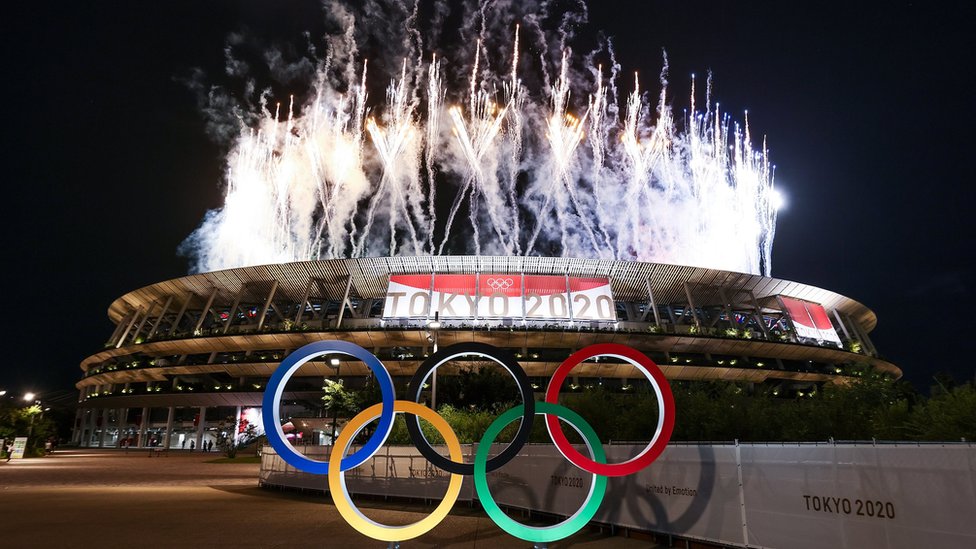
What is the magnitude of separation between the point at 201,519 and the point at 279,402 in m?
6.24

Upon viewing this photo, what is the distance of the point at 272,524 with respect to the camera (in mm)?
13703

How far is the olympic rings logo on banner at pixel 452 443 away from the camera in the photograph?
10.5 meters

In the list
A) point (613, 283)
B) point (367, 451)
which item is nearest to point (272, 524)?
→ point (367, 451)

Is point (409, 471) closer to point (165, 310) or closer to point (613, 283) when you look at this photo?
point (613, 283)

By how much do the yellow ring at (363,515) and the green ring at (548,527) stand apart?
1.70ft

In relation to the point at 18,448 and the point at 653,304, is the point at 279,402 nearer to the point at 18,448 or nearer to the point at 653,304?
the point at 18,448

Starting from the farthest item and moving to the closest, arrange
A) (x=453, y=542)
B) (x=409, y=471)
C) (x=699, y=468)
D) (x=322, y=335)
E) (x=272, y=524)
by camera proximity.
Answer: (x=322, y=335) → (x=409, y=471) → (x=272, y=524) → (x=453, y=542) → (x=699, y=468)

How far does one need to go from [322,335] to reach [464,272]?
15.5m

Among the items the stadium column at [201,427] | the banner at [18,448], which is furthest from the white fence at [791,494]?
the stadium column at [201,427]

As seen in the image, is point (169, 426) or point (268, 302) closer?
point (268, 302)

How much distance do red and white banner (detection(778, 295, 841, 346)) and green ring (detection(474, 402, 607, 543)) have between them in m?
56.2

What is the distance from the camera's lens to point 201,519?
1420 cm

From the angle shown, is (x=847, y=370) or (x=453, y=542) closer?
(x=453, y=542)

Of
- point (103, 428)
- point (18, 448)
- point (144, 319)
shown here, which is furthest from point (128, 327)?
point (18, 448)
